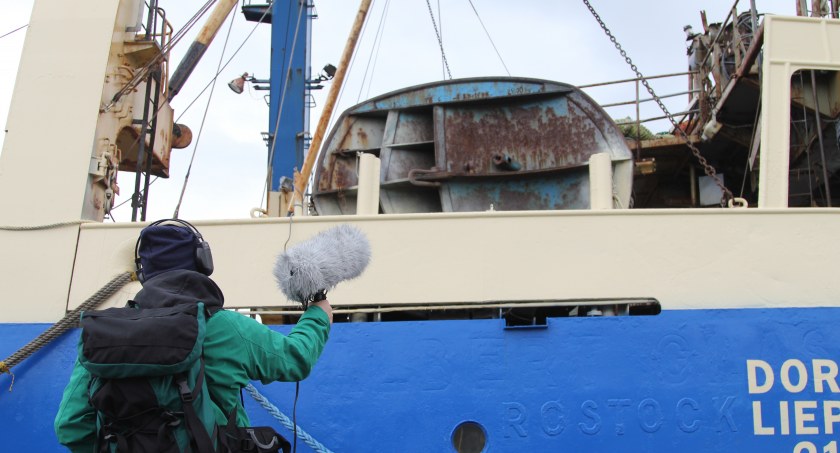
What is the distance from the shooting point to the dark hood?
2311mm

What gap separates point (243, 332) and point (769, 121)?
4.08 metres

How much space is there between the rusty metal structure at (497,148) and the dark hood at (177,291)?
152 inches

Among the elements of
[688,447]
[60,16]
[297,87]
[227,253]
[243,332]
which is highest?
[297,87]

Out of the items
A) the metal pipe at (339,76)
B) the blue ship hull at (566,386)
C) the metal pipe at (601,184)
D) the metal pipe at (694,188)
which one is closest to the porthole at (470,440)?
the blue ship hull at (566,386)

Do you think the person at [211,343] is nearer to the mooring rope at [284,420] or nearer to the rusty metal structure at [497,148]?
the mooring rope at [284,420]

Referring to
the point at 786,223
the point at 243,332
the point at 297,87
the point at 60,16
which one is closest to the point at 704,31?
the point at 297,87

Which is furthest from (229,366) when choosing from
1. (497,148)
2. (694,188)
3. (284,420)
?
(694,188)

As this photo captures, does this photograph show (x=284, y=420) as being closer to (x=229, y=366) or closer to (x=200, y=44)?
(x=229, y=366)

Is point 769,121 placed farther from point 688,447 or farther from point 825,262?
point 688,447

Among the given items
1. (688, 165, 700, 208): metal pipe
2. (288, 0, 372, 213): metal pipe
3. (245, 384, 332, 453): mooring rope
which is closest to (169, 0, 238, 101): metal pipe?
(288, 0, 372, 213): metal pipe

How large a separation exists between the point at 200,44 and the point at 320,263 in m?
5.43

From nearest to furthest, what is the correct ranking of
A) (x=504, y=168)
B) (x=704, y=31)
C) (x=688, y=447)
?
(x=688, y=447), (x=504, y=168), (x=704, y=31)

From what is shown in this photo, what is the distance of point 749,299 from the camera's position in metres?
4.53

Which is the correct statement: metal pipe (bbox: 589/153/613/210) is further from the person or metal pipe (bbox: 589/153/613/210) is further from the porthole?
the person
